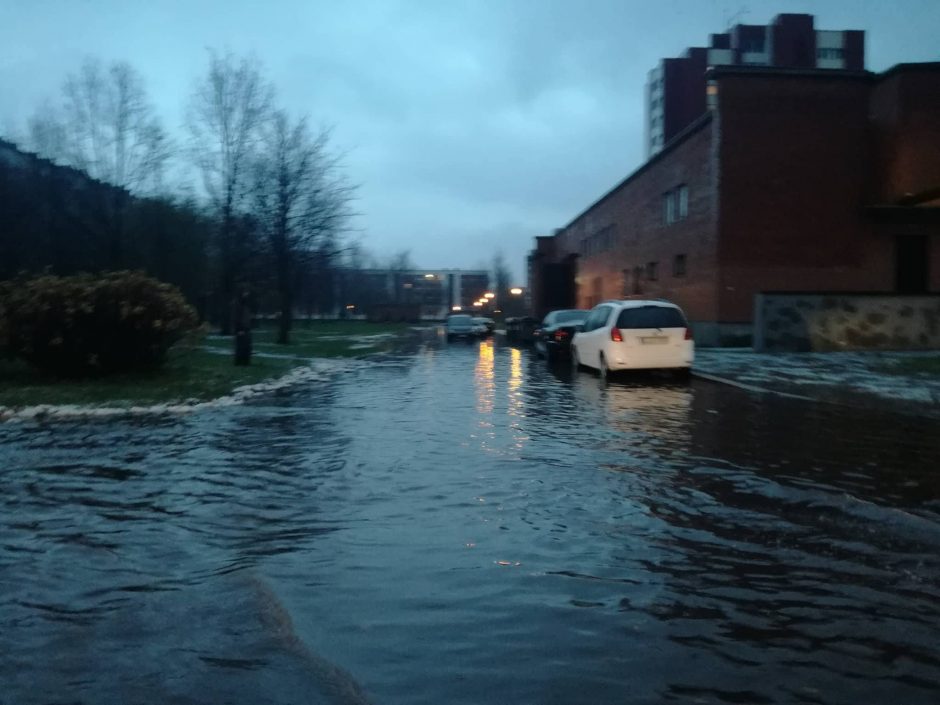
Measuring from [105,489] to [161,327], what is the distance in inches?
400

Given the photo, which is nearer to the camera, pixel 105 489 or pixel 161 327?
pixel 105 489

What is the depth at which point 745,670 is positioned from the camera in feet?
13.9

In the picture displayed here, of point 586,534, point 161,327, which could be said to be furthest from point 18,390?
point 586,534

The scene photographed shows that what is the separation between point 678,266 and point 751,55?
60.2 meters

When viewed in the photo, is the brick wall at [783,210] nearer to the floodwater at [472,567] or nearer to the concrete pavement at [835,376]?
the concrete pavement at [835,376]

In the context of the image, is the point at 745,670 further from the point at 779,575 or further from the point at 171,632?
the point at 171,632

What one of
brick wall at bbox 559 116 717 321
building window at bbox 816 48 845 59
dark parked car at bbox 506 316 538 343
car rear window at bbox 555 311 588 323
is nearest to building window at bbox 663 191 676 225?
brick wall at bbox 559 116 717 321

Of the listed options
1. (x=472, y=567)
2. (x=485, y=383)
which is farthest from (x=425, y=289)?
(x=472, y=567)

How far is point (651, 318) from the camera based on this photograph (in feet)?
61.0

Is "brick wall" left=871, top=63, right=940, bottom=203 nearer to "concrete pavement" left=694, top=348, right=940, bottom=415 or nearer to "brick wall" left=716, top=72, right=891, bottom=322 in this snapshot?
"brick wall" left=716, top=72, right=891, bottom=322

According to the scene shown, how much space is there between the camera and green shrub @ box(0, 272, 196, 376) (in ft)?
55.9

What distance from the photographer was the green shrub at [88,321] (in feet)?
55.9

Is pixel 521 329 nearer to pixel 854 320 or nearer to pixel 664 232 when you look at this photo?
pixel 664 232

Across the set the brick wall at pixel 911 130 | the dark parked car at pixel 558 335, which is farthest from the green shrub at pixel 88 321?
the brick wall at pixel 911 130
